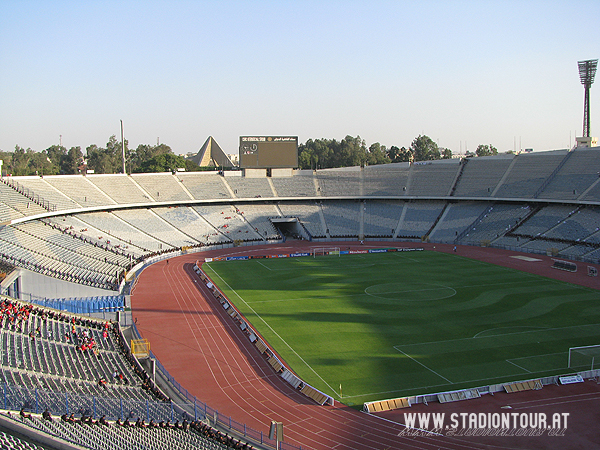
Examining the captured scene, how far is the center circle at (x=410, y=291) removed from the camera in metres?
38.0

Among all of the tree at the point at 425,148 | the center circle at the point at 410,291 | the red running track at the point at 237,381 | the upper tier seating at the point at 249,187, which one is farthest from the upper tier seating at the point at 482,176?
the tree at the point at 425,148

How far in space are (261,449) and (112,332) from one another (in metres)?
12.6

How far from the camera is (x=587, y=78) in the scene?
239 feet

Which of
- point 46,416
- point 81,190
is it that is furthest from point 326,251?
point 46,416

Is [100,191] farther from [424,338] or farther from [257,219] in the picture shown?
[424,338]

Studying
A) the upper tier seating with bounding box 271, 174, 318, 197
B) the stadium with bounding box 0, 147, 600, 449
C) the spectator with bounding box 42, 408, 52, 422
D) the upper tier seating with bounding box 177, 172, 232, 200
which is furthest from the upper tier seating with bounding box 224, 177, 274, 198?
the spectator with bounding box 42, 408, 52, 422

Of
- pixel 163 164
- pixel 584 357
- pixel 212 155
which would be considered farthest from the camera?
pixel 212 155

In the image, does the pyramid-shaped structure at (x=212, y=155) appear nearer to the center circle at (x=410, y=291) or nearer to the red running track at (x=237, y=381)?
the red running track at (x=237, y=381)

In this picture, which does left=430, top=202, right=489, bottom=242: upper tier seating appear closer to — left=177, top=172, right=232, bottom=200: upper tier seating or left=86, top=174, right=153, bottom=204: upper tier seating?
left=177, top=172, right=232, bottom=200: upper tier seating

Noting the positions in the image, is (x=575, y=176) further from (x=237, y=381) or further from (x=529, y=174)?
(x=237, y=381)

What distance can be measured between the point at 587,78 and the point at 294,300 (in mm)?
60034

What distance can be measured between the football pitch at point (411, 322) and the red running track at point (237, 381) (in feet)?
5.33

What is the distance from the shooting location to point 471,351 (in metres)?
26.6

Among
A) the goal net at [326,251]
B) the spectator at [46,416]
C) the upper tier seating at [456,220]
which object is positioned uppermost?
the upper tier seating at [456,220]
